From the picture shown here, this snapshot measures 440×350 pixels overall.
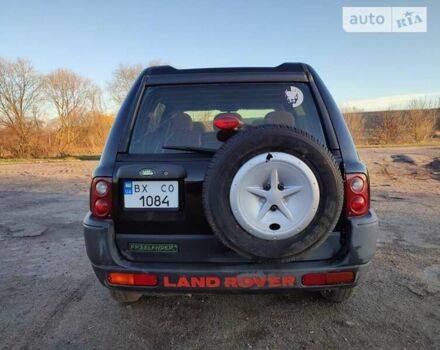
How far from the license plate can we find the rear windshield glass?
28 cm

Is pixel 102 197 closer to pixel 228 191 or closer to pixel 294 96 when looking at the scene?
pixel 228 191

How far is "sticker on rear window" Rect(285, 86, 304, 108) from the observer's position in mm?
2443

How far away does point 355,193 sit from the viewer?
2111mm

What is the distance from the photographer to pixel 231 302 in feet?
9.13

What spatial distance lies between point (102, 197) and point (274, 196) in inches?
41.6

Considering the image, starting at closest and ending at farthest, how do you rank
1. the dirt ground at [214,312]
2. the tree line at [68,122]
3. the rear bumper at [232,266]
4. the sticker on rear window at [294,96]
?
1. the rear bumper at [232,266]
2. the dirt ground at [214,312]
3. the sticker on rear window at [294,96]
4. the tree line at [68,122]

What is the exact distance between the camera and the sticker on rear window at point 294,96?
244cm

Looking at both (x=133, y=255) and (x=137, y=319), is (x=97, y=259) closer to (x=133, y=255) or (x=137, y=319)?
(x=133, y=255)

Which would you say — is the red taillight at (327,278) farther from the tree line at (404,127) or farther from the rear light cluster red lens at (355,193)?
the tree line at (404,127)

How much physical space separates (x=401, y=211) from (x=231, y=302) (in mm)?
4324

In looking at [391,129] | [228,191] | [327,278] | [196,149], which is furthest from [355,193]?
[391,129]

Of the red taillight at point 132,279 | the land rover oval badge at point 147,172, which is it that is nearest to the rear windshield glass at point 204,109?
the land rover oval badge at point 147,172

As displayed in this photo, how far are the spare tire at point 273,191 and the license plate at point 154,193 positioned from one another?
0.98 ft

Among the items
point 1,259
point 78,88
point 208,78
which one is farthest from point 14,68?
point 208,78
